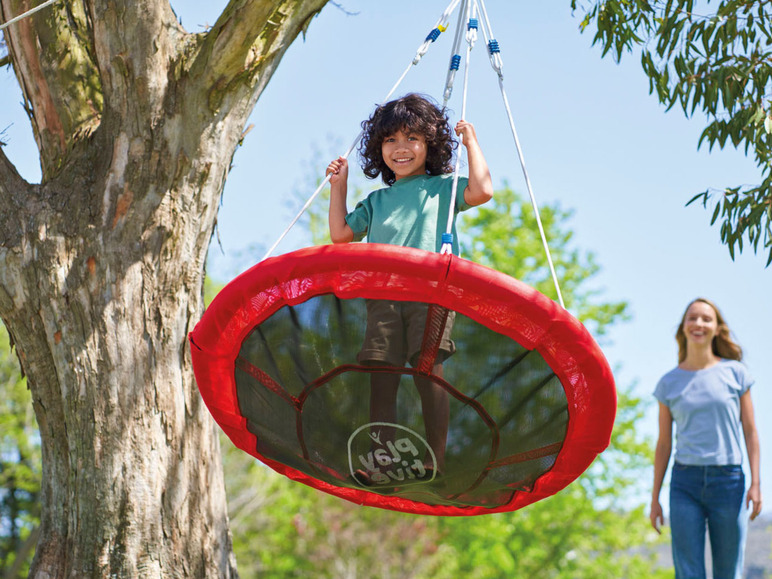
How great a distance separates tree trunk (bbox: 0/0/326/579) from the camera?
3.41 metres

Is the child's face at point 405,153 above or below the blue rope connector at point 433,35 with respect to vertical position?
below

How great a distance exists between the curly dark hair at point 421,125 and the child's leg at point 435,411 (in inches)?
39.3

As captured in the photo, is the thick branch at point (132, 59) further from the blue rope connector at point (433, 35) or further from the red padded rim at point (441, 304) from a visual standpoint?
the red padded rim at point (441, 304)

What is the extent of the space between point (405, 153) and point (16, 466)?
15136mm

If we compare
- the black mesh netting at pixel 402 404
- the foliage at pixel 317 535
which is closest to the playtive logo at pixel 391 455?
the black mesh netting at pixel 402 404

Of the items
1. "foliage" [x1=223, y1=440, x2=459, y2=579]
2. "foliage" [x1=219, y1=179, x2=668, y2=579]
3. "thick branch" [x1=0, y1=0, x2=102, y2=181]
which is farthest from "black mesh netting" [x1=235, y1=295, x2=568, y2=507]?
"foliage" [x1=223, y1=440, x2=459, y2=579]

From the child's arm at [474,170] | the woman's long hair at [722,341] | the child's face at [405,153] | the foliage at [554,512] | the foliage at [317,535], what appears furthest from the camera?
the foliage at [317,535]

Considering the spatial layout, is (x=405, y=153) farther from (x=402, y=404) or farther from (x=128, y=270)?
(x=128, y=270)

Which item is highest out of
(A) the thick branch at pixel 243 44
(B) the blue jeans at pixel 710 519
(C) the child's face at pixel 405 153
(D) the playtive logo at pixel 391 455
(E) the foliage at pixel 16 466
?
(E) the foliage at pixel 16 466

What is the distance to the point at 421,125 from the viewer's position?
128 inches

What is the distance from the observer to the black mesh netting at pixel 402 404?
266 centimetres

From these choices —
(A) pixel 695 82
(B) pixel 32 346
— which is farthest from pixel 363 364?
(A) pixel 695 82

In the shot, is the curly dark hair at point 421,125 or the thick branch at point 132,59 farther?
the thick branch at point 132,59

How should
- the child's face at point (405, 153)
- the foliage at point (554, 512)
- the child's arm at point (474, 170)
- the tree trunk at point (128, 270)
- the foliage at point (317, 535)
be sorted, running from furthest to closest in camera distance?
the foliage at point (317, 535) < the foliage at point (554, 512) < the tree trunk at point (128, 270) < the child's face at point (405, 153) < the child's arm at point (474, 170)
